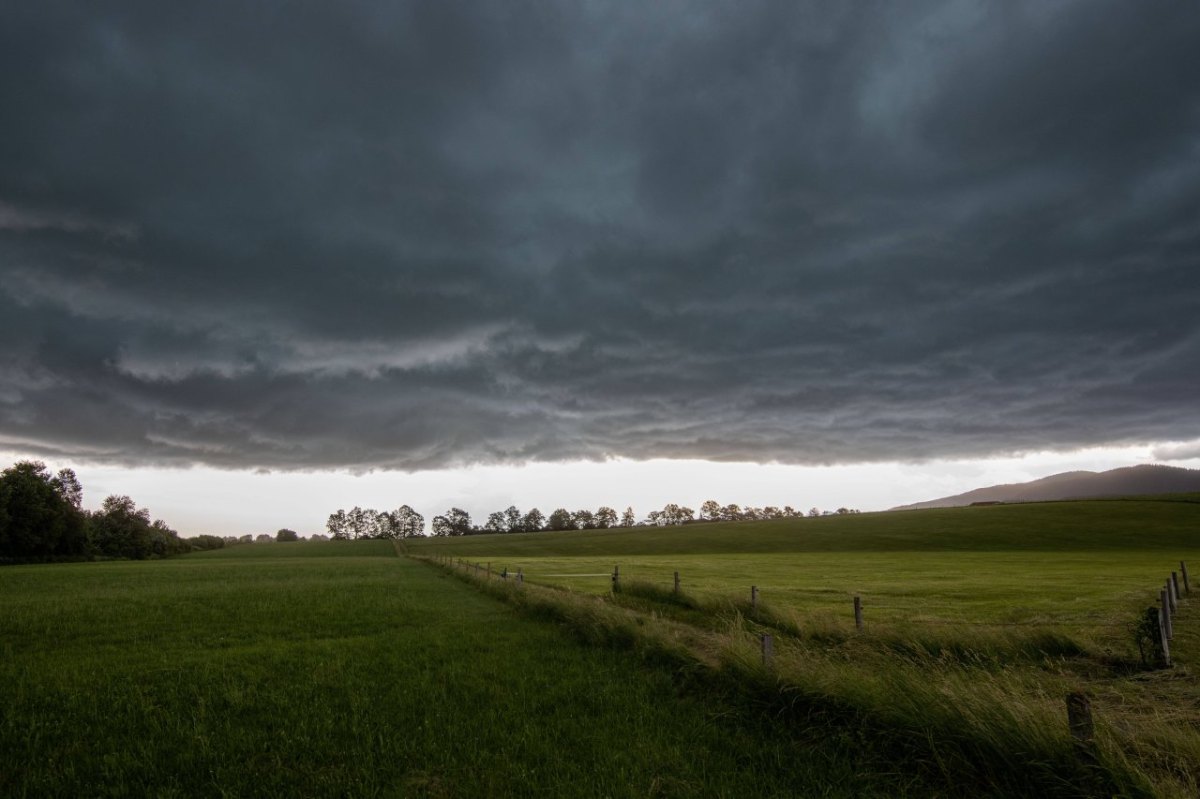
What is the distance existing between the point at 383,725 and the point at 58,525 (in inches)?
4805

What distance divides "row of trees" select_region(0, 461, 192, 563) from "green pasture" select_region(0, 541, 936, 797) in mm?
101829

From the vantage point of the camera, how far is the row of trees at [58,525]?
9162 centimetres

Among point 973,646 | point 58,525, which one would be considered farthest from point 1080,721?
point 58,525

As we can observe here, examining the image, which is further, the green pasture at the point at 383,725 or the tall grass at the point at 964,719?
the green pasture at the point at 383,725

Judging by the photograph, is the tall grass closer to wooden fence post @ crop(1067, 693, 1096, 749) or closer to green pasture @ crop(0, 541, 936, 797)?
wooden fence post @ crop(1067, 693, 1096, 749)

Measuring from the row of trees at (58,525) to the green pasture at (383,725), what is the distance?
101829 millimetres

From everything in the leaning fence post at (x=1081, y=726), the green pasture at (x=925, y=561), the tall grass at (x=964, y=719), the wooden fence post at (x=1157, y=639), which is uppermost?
the leaning fence post at (x=1081, y=726)

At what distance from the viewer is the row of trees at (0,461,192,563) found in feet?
301

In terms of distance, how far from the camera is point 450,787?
757 cm

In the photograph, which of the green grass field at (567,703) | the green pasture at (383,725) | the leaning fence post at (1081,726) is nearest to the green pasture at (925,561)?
the green grass field at (567,703)

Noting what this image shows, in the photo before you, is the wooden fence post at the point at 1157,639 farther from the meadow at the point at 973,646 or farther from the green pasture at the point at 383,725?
the green pasture at the point at 383,725

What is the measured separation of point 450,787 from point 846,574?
5236 cm

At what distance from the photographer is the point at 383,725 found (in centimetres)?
980

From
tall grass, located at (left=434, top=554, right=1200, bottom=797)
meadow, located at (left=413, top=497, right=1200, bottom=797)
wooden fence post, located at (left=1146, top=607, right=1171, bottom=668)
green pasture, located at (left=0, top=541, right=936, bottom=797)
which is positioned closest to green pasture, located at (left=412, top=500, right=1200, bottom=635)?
meadow, located at (left=413, top=497, right=1200, bottom=797)
